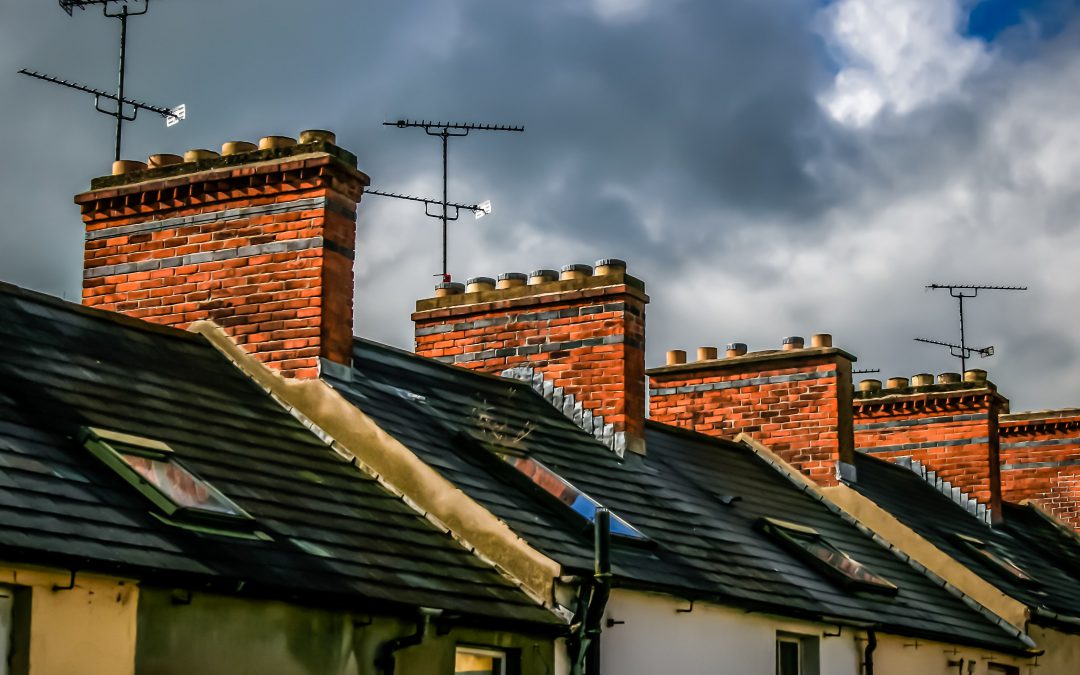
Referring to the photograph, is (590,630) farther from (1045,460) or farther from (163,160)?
(1045,460)

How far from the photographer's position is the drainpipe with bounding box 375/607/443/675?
12148 mm

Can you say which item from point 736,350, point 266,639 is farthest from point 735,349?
point 266,639

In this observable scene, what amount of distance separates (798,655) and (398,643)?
7208 millimetres

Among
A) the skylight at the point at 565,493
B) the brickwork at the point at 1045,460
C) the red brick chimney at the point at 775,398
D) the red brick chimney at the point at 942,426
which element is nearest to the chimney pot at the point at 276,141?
the skylight at the point at 565,493

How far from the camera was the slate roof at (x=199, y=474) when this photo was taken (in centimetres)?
1063

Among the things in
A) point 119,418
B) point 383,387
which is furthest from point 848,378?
point 119,418

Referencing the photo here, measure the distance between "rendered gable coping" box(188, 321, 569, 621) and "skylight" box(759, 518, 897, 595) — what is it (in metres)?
Answer: 6.42

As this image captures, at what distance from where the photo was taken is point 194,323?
1673 centimetres

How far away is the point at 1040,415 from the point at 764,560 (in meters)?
19.2

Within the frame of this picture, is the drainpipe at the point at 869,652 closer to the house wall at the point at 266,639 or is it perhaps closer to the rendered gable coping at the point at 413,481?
the rendered gable coping at the point at 413,481

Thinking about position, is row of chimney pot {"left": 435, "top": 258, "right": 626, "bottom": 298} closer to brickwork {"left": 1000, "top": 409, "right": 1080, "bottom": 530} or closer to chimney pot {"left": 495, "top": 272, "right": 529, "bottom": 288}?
chimney pot {"left": 495, "top": 272, "right": 529, "bottom": 288}

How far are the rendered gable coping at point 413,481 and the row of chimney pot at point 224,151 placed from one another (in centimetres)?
245

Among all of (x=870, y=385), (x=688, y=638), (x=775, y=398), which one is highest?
(x=870, y=385)

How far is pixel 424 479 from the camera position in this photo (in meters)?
14.7
